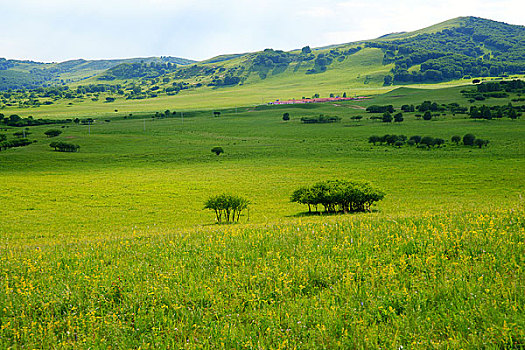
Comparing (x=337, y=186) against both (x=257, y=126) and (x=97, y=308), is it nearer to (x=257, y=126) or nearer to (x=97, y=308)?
(x=97, y=308)

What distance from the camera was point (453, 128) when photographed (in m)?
115

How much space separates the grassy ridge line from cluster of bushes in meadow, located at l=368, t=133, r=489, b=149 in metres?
86.0

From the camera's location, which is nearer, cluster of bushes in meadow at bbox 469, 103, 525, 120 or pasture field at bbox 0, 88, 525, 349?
pasture field at bbox 0, 88, 525, 349

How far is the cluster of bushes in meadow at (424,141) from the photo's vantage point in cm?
8706

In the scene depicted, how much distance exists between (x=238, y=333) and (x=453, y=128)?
410 feet

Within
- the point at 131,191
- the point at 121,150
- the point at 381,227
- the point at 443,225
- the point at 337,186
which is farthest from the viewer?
the point at 121,150

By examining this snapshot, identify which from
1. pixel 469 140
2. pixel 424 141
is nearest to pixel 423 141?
pixel 424 141

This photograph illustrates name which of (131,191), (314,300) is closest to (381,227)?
(314,300)

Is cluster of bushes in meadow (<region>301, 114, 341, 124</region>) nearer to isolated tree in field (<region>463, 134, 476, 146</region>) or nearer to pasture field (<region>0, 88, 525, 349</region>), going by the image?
isolated tree in field (<region>463, 134, 476, 146</region>)

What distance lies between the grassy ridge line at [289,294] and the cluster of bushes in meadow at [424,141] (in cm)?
8602

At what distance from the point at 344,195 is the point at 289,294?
2595 centimetres

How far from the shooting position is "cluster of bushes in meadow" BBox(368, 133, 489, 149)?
87062mm

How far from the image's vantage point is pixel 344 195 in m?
32.2

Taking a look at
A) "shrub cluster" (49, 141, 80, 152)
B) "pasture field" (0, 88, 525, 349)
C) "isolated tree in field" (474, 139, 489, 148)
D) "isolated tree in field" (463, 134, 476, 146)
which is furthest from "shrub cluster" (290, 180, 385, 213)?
"shrub cluster" (49, 141, 80, 152)
